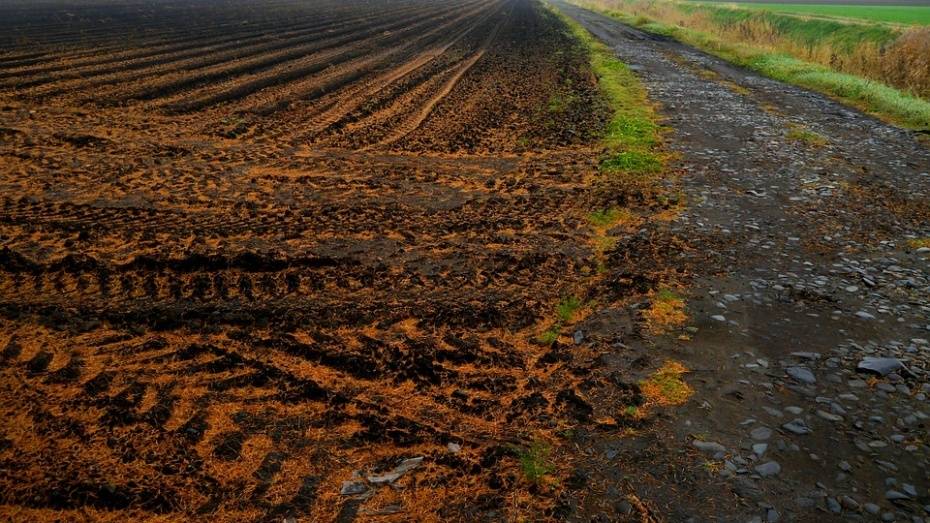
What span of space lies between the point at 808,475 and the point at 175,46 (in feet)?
83.4

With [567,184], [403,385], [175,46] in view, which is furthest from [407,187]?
[175,46]

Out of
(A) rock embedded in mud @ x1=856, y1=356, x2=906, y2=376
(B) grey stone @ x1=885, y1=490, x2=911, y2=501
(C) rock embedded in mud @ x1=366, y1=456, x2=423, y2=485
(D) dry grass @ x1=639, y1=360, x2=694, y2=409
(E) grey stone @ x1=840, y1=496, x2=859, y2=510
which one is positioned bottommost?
(E) grey stone @ x1=840, y1=496, x2=859, y2=510

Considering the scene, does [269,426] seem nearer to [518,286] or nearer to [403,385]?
[403,385]

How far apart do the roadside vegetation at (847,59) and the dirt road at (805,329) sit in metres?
5.27

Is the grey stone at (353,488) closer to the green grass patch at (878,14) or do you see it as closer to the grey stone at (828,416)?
the grey stone at (828,416)

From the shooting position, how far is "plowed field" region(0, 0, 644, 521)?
3777 mm

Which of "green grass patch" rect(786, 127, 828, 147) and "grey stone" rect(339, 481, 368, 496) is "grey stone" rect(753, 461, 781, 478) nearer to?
"grey stone" rect(339, 481, 368, 496)

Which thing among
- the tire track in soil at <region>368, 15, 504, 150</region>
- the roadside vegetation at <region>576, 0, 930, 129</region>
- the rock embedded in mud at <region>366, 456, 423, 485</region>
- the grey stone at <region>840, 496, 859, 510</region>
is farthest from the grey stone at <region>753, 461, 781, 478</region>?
the roadside vegetation at <region>576, 0, 930, 129</region>

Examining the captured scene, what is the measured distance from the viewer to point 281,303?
562 cm

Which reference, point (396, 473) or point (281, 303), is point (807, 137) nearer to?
point (281, 303)

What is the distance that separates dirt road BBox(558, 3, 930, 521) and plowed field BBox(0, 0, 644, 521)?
115 cm

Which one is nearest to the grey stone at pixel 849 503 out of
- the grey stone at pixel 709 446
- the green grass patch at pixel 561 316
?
the grey stone at pixel 709 446

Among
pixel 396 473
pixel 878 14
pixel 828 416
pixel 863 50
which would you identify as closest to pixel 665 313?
pixel 828 416

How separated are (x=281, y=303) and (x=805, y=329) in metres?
4.97
